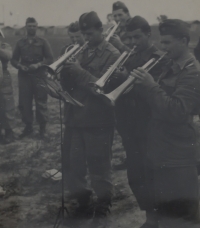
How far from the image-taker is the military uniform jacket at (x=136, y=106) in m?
3.46

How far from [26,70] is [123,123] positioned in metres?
2.80

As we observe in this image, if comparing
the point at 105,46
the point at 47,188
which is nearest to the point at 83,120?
the point at 105,46

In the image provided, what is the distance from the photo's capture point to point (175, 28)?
2.74 metres

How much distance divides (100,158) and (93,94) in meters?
0.66

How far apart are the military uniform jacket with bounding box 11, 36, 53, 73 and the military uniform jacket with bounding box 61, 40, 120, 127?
2.62m

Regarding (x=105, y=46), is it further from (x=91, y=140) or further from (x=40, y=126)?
(x=40, y=126)

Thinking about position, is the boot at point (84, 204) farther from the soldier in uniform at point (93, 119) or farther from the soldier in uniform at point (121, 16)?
the soldier in uniform at point (121, 16)

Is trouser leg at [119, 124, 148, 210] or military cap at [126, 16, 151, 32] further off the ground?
military cap at [126, 16, 151, 32]

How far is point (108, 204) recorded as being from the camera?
3795 mm

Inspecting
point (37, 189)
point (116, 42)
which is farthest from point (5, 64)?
point (116, 42)

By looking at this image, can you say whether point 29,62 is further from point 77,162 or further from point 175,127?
point 175,127

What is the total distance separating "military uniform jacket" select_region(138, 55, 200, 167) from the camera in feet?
8.62

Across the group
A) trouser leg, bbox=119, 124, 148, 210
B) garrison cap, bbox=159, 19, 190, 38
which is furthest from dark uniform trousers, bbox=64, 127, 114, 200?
garrison cap, bbox=159, 19, 190, 38

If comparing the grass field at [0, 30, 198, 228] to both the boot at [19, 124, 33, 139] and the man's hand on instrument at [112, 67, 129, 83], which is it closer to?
the boot at [19, 124, 33, 139]
